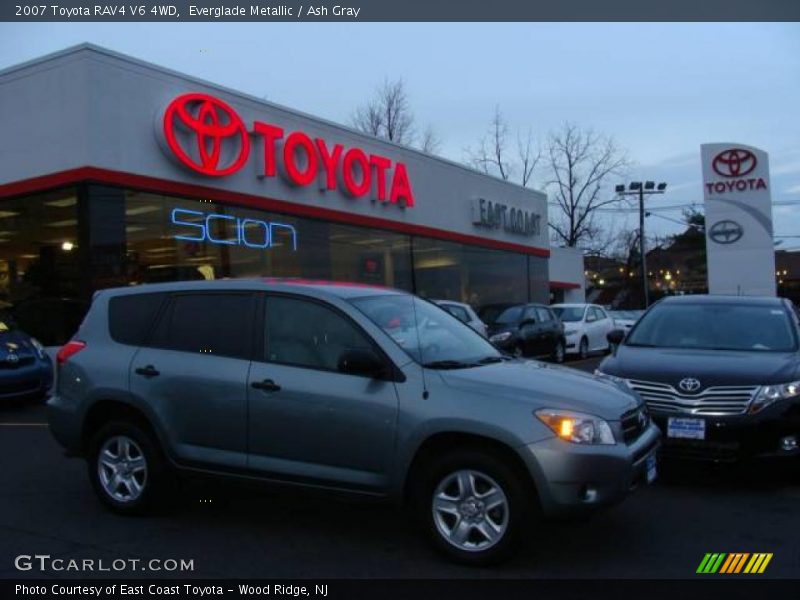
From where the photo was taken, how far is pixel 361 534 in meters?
5.27

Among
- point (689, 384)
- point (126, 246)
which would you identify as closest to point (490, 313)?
point (126, 246)

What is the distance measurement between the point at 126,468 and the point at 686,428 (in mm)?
4353

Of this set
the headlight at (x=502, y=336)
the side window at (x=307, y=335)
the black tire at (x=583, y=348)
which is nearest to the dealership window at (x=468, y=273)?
the black tire at (x=583, y=348)

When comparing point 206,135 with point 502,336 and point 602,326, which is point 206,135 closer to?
point 502,336

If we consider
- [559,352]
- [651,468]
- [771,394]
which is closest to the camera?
[651,468]

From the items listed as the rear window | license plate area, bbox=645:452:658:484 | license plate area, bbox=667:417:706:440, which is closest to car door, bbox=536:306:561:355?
license plate area, bbox=667:417:706:440

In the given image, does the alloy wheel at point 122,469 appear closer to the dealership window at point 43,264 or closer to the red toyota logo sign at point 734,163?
the dealership window at point 43,264

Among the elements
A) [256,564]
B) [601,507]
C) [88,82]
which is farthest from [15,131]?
[601,507]

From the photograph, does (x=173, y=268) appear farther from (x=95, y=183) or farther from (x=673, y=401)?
(x=673, y=401)

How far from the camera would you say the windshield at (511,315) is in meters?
18.0

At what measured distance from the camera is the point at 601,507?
452 centimetres

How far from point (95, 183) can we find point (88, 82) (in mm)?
1752

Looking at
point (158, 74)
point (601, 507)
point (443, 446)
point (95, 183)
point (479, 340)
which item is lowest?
point (601, 507)

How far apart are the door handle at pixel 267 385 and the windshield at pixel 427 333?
738mm
